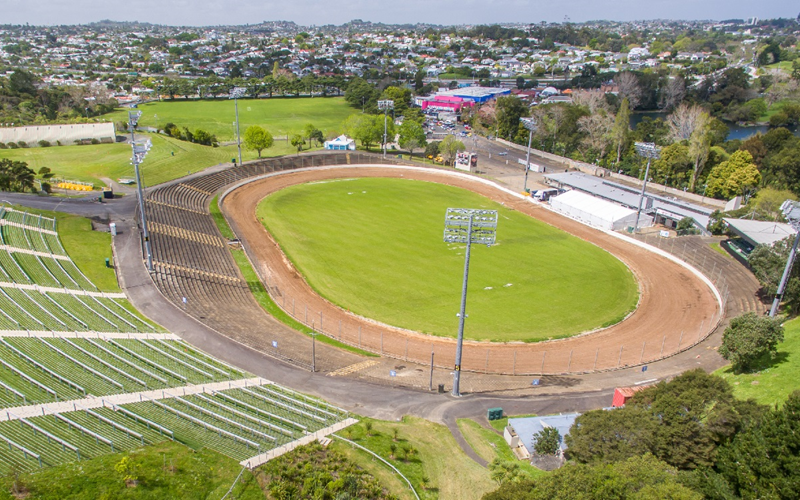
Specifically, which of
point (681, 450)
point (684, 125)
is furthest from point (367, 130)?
point (681, 450)

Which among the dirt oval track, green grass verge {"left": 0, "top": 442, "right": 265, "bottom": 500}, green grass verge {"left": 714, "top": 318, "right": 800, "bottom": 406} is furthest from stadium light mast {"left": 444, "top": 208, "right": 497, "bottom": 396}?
green grass verge {"left": 714, "top": 318, "right": 800, "bottom": 406}

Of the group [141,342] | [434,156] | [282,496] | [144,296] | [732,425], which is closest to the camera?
[282,496]

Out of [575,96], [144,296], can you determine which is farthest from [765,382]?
[575,96]

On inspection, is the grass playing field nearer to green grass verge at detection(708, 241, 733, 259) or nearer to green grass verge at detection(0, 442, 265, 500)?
green grass verge at detection(708, 241, 733, 259)

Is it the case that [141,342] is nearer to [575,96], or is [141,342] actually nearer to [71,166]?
[71,166]

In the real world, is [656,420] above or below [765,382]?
above

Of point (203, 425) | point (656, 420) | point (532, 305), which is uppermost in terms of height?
point (656, 420)
